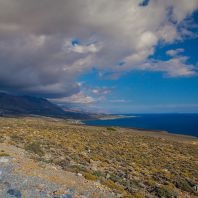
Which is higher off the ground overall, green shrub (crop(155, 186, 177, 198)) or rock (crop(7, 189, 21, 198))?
rock (crop(7, 189, 21, 198))

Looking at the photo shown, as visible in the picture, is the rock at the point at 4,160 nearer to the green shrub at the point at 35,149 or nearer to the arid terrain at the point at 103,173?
the arid terrain at the point at 103,173

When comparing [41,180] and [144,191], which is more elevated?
[41,180]

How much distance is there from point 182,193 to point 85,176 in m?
7.98

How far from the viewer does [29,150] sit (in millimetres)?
27703

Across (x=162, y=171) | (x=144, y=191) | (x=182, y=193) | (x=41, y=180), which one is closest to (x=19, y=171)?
(x=41, y=180)

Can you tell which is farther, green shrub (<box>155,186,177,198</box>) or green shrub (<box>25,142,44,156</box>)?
green shrub (<box>25,142,44,156</box>)

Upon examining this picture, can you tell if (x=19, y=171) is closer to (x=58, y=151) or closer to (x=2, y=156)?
(x=2, y=156)

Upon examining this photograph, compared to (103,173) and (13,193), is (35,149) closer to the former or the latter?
(103,173)

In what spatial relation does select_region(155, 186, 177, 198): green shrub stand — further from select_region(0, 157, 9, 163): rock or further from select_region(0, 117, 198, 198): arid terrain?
select_region(0, 157, 9, 163): rock

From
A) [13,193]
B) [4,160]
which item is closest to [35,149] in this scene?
[4,160]

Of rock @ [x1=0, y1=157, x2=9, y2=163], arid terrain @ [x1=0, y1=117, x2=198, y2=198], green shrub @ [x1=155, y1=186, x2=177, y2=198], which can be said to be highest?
rock @ [x1=0, y1=157, x2=9, y2=163]

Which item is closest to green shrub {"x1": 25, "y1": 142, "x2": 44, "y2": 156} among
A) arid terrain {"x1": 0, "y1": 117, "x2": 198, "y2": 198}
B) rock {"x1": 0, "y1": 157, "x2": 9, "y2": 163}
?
arid terrain {"x1": 0, "y1": 117, "x2": 198, "y2": 198}

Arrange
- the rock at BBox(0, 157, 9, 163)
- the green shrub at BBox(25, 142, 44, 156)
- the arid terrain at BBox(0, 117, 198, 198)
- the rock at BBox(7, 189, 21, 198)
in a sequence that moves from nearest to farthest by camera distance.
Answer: the rock at BBox(7, 189, 21, 198), the arid terrain at BBox(0, 117, 198, 198), the rock at BBox(0, 157, 9, 163), the green shrub at BBox(25, 142, 44, 156)

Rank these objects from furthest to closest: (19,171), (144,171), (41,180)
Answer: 1. (144,171)
2. (19,171)
3. (41,180)
